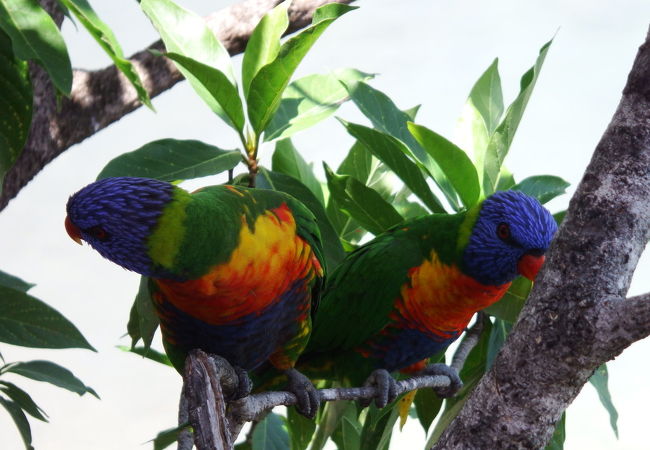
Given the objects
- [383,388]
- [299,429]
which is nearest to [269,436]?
[299,429]

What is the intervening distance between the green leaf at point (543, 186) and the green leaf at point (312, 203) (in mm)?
529

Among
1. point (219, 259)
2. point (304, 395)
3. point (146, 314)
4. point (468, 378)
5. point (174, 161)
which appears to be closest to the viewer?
point (219, 259)

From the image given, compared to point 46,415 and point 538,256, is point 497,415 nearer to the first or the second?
point 538,256

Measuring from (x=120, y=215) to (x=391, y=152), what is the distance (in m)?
0.85

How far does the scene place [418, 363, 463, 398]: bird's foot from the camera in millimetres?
2062

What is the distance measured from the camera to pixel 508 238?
5.90 feet

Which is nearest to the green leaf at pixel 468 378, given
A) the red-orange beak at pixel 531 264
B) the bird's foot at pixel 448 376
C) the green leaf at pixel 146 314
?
the bird's foot at pixel 448 376

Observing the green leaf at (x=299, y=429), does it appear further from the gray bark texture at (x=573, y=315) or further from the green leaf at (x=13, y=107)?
the green leaf at (x=13, y=107)

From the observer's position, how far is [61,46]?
1889 millimetres

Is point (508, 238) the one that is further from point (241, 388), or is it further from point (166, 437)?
point (166, 437)

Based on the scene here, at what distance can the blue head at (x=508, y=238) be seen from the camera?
1770 mm

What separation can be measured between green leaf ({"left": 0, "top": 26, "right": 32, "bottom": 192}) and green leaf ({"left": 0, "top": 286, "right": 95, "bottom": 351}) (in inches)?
13.2

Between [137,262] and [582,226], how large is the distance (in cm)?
89

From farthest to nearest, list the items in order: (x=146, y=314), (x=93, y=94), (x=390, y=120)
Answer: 1. (x=93, y=94)
2. (x=390, y=120)
3. (x=146, y=314)
